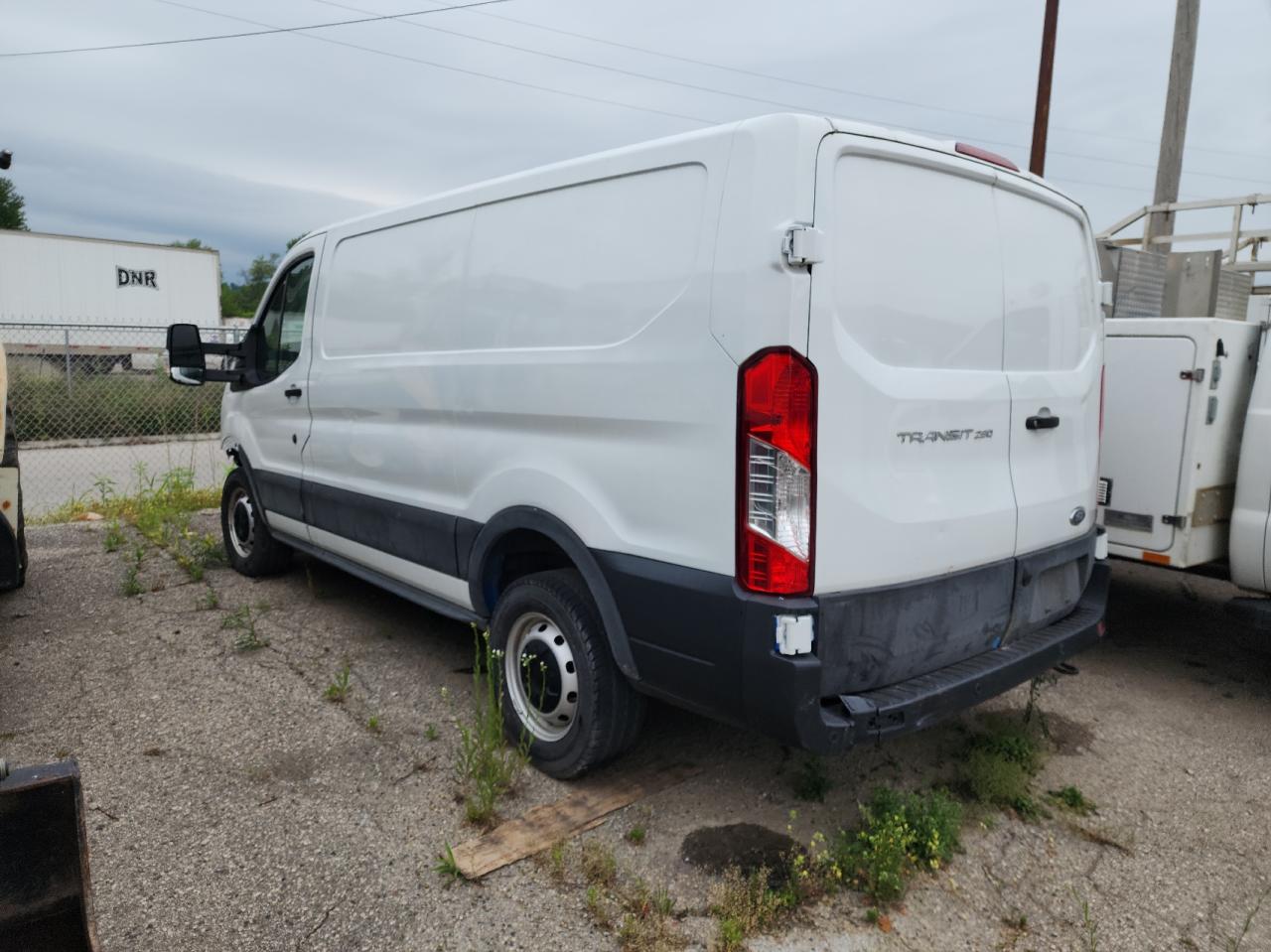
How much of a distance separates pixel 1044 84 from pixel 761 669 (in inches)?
464

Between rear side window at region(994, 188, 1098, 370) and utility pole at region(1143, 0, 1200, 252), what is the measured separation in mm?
9566

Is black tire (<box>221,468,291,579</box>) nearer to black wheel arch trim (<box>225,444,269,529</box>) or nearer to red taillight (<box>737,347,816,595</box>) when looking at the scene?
black wheel arch trim (<box>225,444,269,529</box>)

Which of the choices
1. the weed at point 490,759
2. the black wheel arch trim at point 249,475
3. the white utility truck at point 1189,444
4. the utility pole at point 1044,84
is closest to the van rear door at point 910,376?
the weed at point 490,759

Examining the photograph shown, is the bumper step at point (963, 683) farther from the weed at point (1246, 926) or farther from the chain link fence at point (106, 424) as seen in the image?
the chain link fence at point (106, 424)

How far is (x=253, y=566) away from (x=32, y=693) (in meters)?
1.98

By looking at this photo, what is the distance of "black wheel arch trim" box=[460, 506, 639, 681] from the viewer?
3.06m

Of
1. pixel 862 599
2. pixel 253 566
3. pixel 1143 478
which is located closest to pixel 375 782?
pixel 862 599

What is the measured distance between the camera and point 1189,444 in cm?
441

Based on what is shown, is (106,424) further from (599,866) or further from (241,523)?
(599,866)

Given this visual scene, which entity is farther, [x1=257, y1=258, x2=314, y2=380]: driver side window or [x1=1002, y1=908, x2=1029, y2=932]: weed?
[x1=257, y1=258, x2=314, y2=380]: driver side window

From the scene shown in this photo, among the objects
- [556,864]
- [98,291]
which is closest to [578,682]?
[556,864]

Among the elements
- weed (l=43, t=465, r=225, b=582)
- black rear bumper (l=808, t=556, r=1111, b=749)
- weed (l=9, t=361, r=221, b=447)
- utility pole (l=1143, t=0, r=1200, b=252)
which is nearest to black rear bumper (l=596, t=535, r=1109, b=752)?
black rear bumper (l=808, t=556, r=1111, b=749)

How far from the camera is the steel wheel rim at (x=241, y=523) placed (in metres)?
6.21

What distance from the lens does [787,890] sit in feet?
8.93
